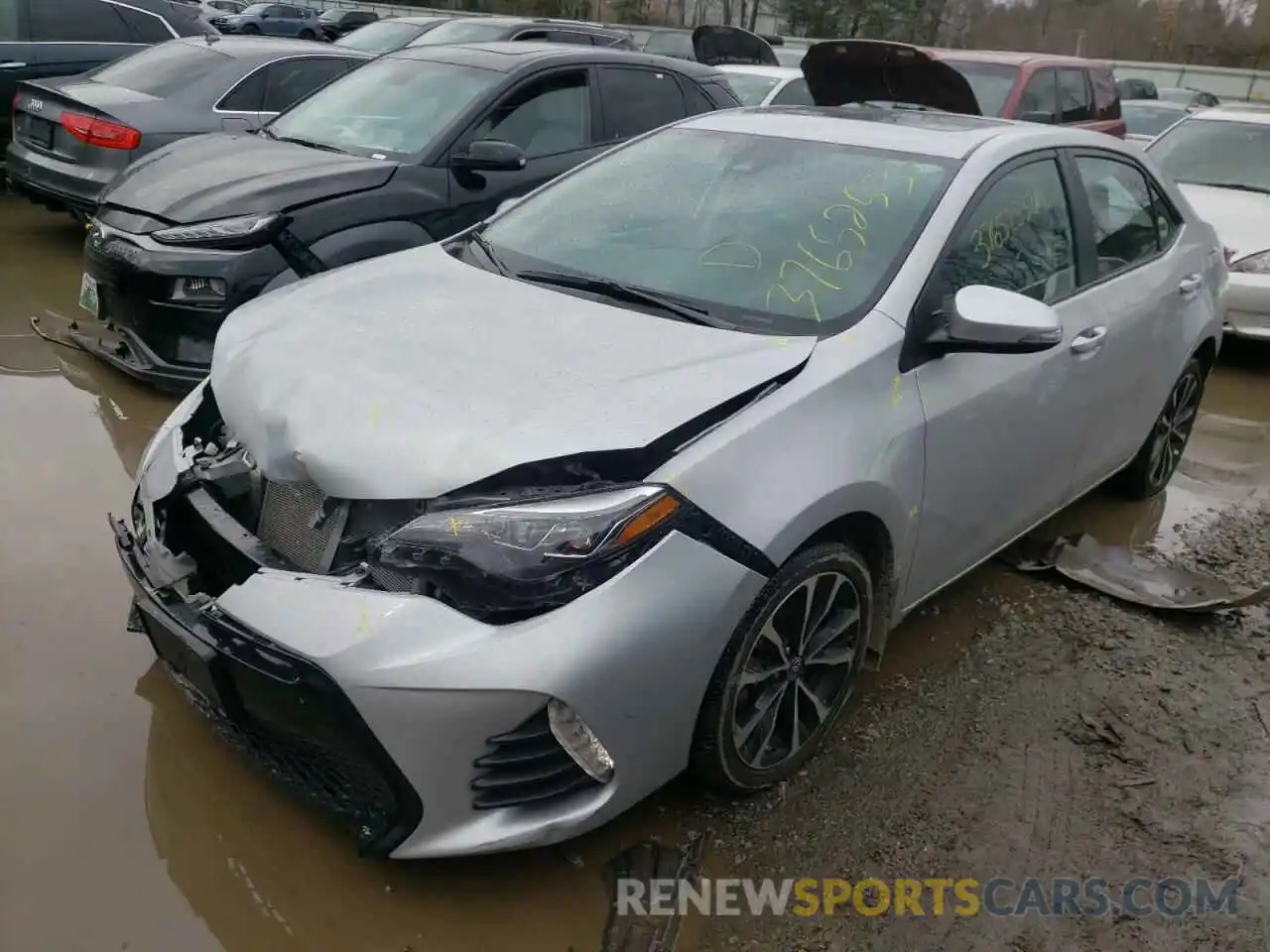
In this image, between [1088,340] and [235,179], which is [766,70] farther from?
[1088,340]

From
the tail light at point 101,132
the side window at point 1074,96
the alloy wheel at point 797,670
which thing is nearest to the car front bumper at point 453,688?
the alloy wheel at point 797,670

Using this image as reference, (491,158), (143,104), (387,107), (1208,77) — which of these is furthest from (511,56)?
(1208,77)

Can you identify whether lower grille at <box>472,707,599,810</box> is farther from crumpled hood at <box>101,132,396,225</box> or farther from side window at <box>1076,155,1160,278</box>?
crumpled hood at <box>101,132,396,225</box>

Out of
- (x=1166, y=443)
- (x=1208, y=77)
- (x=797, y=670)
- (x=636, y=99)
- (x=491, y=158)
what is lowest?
(x=1166, y=443)

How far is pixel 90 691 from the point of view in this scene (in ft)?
9.55

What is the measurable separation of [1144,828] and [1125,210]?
2.34 meters

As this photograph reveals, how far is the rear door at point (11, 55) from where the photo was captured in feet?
26.2

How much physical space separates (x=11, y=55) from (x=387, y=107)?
4.33 meters

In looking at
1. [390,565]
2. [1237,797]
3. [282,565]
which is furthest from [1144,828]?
[282,565]

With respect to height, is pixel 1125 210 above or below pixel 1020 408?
above

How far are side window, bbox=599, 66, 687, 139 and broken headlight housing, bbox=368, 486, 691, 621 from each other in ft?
14.3

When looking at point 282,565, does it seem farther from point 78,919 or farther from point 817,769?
point 817,769

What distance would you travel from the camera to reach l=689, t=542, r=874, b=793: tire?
245 centimetres

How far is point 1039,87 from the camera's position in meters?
9.20
